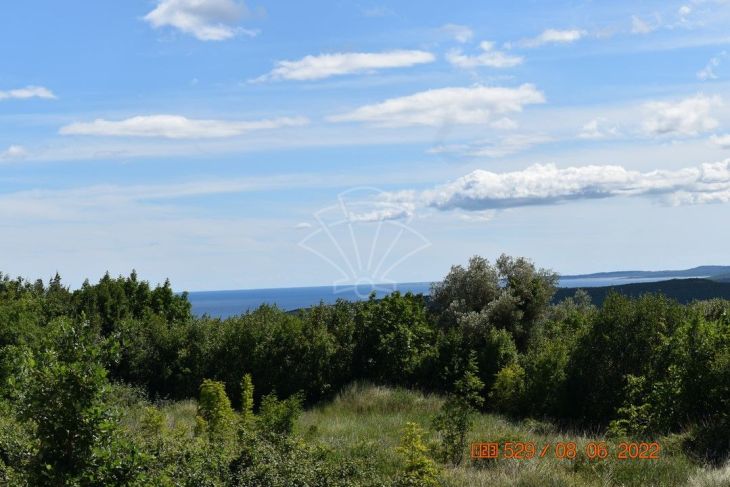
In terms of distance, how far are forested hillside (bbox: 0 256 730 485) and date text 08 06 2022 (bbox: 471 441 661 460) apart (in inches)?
17.4

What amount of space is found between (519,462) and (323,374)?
503 inches

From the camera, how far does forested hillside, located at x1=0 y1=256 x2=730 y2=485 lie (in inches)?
366

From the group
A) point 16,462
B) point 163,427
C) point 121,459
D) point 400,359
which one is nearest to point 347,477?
point 121,459

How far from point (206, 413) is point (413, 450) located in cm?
714

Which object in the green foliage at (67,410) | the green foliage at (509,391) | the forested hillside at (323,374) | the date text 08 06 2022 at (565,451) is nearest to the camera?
the green foliage at (67,410)

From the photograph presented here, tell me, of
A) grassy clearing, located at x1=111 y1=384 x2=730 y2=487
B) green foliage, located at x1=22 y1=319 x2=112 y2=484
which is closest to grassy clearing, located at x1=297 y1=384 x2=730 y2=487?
grassy clearing, located at x1=111 y1=384 x2=730 y2=487

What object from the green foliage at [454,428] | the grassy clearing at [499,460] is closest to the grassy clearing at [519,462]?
the grassy clearing at [499,460]

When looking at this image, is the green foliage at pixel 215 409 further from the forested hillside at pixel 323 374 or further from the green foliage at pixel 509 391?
the green foliage at pixel 509 391

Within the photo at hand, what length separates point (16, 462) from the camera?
10375 mm

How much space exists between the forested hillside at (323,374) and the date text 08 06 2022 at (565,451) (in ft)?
1.45

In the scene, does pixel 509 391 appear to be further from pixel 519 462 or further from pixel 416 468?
pixel 416 468

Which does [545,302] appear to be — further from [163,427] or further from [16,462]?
[16,462]

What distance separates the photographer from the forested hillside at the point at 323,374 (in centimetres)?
930

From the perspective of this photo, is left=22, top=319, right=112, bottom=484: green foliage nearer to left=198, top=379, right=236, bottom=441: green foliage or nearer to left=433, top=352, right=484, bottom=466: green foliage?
left=198, top=379, right=236, bottom=441: green foliage
